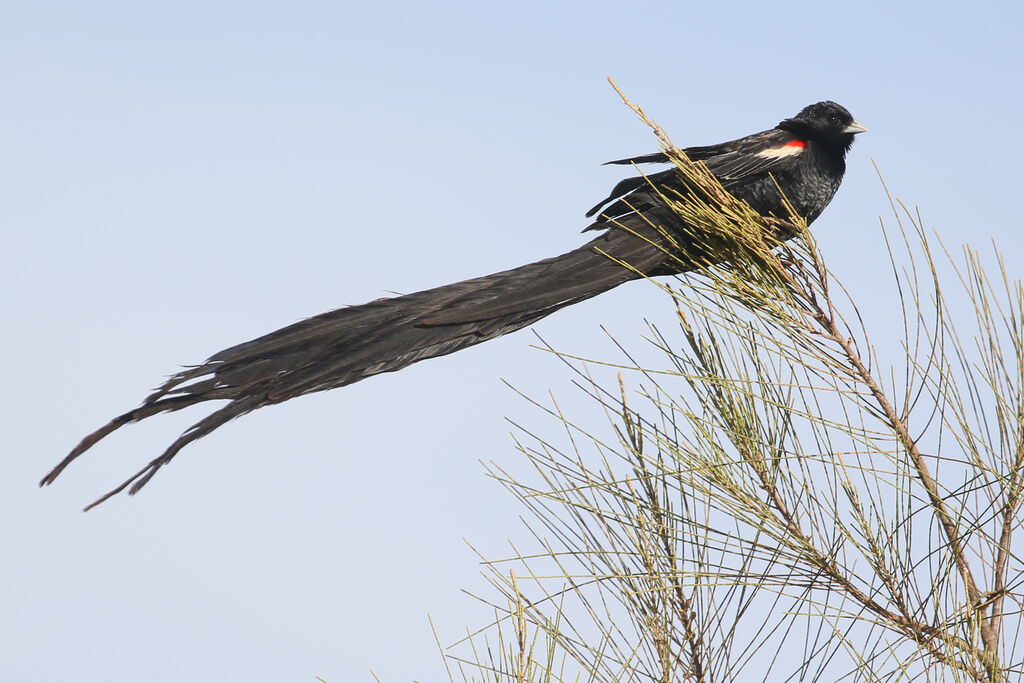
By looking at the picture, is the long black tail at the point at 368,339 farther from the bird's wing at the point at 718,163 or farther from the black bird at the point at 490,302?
the bird's wing at the point at 718,163

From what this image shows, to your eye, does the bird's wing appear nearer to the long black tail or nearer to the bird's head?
the bird's head

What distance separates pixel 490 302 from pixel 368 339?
34 cm

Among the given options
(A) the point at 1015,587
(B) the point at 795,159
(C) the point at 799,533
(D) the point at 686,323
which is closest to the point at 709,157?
(B) the point at 795,159

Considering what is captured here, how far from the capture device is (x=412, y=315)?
2.05 metres

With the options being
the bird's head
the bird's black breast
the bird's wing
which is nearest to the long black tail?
the bird's wing

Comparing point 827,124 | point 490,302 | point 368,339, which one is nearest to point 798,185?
point 827,124

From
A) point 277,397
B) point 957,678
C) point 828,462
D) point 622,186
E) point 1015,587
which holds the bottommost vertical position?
point 957,678

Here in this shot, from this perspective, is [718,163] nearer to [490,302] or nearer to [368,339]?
[490,302]

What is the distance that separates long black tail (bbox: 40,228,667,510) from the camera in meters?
1.75

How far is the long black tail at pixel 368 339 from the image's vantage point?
1749mm

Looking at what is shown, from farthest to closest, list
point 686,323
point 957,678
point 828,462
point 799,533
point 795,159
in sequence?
point 795,159 < point 686,323 < point 799,533 < point 828,462 < point 957,678

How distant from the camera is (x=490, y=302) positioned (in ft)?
7.07

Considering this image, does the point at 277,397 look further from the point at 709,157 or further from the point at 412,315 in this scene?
the point at 709,157

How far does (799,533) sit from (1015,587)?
42cm
